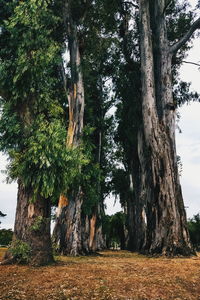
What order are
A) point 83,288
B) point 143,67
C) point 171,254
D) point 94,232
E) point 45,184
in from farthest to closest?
1. point 94,232
2. point 143,67
3. point 171,254
4. point 45,184
5. point 83,288

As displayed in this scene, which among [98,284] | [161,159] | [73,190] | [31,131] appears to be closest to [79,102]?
[73,190]

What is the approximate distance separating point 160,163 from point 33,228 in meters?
6.60

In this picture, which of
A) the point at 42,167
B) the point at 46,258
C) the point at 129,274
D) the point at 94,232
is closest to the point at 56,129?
the point at 42,167

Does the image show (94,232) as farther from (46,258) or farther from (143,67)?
(46,258)

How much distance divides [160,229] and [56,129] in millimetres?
6159

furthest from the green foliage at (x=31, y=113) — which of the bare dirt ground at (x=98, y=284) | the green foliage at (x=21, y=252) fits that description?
the bare dirt ground at (x=98, y=284)

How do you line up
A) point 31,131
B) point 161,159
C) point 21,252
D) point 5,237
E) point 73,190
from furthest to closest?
point 5,237, point 73,190, point 161,159, point 31,131, point 21,252

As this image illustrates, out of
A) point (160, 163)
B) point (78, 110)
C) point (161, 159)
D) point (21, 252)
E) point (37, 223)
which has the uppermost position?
point (78, 110)

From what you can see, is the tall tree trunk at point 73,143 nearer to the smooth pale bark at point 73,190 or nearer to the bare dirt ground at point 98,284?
the smooth pale bark at point 73,190

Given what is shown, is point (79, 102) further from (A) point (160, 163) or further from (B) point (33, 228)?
(B) point (33, 228)

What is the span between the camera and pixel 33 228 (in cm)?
807

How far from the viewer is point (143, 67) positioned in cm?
1430

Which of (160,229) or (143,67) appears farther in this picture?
(143,67)

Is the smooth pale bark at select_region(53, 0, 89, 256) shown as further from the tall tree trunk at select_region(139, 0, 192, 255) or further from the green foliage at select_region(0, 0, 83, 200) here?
the green foliage at select_region(0, 0, 83, 200)
